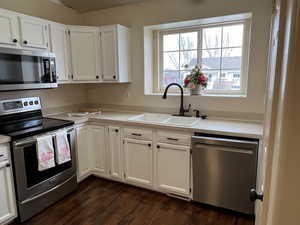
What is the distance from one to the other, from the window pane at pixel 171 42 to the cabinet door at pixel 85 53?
1.00 meters

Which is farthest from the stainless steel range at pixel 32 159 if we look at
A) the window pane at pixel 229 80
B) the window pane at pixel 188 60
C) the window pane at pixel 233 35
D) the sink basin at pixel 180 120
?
the window pane at pixel 233 35

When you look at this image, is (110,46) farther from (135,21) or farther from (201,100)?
(201,100)

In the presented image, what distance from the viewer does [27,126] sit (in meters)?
2.23

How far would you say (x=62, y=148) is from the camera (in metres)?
2.34

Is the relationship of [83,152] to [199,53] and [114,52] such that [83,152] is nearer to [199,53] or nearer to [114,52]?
[114,52]

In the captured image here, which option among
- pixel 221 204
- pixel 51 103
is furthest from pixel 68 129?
pixel 221 204

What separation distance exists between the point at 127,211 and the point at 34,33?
90.4 inches

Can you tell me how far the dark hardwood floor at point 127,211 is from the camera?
209 centimetres

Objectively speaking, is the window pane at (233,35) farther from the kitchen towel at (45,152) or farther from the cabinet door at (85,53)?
the kitchen towel at (45,152)

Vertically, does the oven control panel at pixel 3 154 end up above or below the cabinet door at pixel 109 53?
below

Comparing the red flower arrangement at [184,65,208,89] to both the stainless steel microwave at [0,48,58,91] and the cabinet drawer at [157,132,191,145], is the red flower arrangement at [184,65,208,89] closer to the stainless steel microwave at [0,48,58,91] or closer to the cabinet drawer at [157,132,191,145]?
the cabinet drawer at [157,132,191,145]

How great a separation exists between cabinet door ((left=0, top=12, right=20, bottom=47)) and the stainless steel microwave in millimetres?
173

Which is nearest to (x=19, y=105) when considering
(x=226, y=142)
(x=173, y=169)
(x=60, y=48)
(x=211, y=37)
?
(x=60, y=48)

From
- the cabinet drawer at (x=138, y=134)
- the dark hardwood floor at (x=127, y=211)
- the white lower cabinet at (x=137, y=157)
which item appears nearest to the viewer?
the dark hardwood floor at (x=127, y=211)
